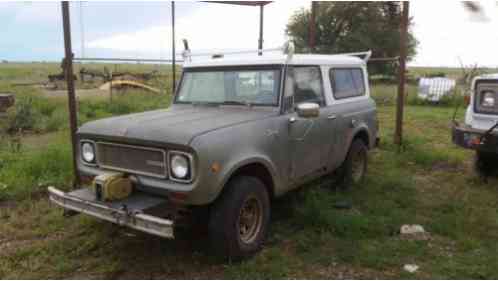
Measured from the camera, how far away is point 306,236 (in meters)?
4.16

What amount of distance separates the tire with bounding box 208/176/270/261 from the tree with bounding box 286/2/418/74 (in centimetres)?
2540

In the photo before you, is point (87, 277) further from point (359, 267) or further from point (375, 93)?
point (375, 93)

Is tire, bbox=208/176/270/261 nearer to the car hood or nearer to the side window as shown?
the car hood

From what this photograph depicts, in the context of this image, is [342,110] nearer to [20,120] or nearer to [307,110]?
[307,110]

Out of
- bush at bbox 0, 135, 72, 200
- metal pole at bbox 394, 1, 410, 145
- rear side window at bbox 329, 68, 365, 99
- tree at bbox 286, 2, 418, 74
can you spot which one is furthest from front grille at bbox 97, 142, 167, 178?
tree at bbox 286, 2, 418, 74

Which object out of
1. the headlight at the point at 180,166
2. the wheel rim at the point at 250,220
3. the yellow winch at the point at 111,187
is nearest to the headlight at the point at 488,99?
the wheel rim at the point at 250,220

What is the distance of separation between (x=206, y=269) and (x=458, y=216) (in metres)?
3.07

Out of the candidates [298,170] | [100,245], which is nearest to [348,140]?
[298,170]

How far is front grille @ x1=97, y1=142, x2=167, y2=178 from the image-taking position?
10.9 feet

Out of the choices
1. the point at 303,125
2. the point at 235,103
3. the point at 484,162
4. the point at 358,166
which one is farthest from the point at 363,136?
the point at 235,103

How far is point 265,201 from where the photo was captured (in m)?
3.77

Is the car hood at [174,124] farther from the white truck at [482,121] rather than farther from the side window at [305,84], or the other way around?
the white truck at [482,121]

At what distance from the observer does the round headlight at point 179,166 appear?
3145 mm

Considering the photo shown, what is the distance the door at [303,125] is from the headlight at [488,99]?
2331 mm
